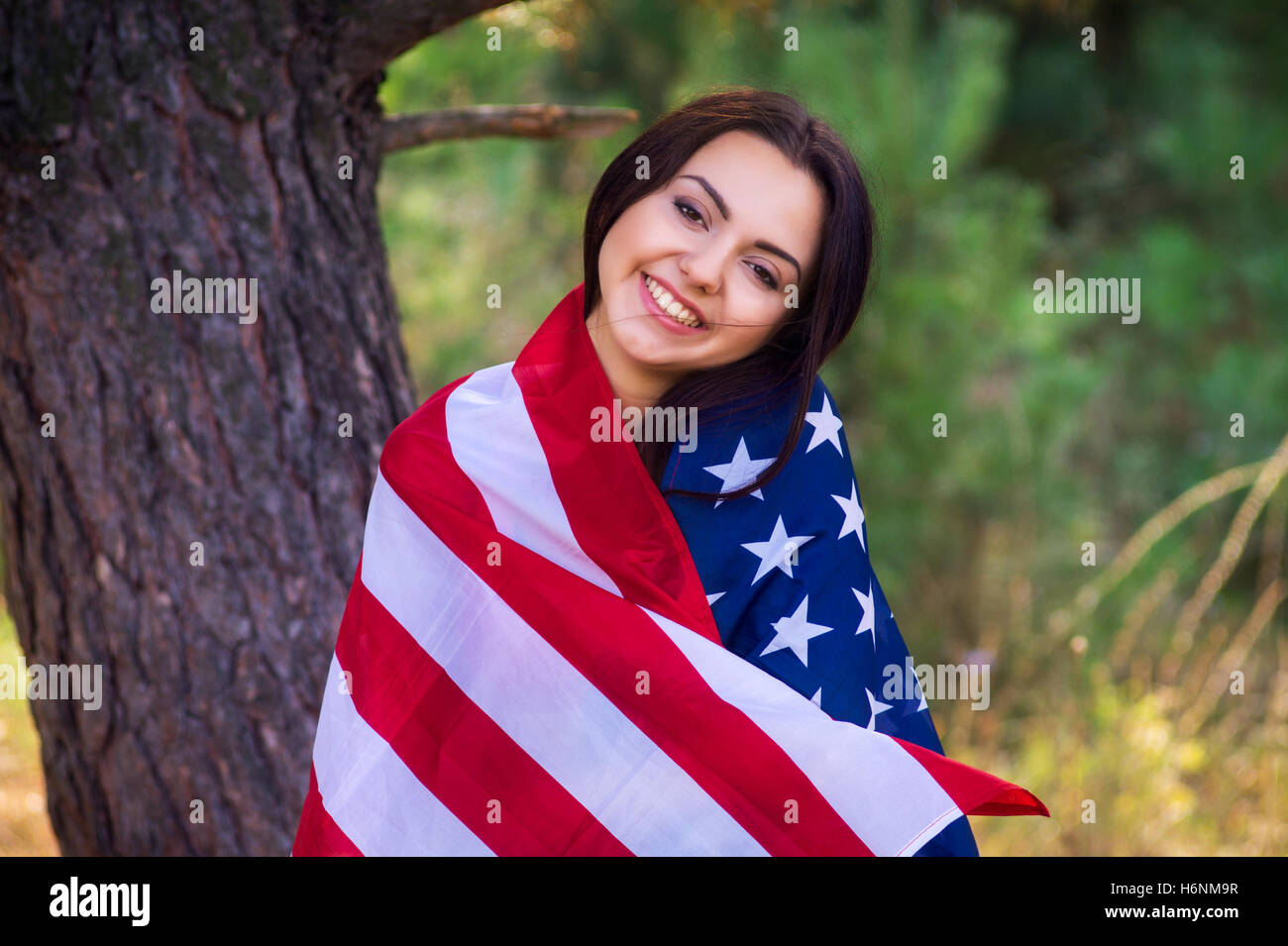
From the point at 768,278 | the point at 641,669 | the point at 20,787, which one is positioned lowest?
the point at 20,787

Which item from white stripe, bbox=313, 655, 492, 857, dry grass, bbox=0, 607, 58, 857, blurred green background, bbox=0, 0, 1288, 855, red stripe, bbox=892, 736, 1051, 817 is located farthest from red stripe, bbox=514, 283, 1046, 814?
dry grass, bbox=0, 607, 58, 857

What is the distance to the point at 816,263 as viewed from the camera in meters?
1.40

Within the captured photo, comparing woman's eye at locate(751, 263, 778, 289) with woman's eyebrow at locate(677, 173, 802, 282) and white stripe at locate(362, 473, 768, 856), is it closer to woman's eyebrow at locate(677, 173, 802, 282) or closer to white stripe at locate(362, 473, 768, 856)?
woman's eyebrow at locate(677, 173, 802, 282)

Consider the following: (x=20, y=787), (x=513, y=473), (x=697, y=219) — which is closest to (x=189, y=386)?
(x=513, y=473)

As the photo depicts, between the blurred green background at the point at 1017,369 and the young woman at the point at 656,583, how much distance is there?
3.18 ft

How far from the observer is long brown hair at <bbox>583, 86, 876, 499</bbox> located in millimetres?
1392

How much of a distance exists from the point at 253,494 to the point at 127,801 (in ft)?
1.74

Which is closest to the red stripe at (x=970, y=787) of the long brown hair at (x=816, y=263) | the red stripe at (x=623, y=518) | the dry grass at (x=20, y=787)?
the red stripe at (x=623, y=518)

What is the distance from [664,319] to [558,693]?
465 mm

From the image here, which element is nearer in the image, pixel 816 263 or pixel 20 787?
pixel 816 263

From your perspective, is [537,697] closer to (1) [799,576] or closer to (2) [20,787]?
(1) [799,576]

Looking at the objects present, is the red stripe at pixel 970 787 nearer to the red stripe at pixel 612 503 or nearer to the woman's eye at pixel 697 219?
the red stripe at pixel 612 503

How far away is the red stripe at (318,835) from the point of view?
1.37 meters

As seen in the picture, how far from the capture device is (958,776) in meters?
1.26
